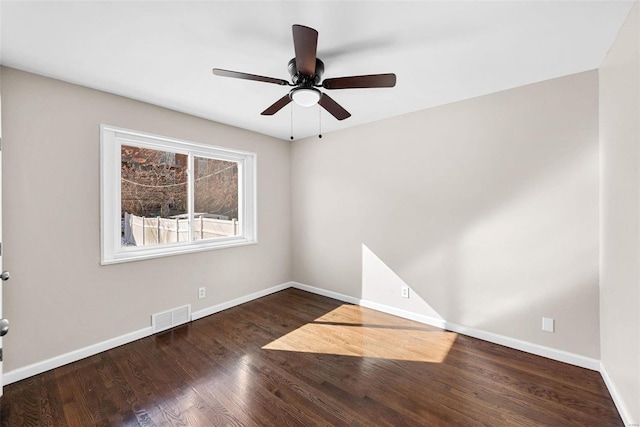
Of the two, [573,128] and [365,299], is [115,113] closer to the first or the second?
[365,299]

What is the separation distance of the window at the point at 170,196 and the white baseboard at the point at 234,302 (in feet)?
2.40

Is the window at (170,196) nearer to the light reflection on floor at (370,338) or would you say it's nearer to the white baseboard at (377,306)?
the white baseboard at (377,306)

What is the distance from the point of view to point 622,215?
1.65 meters

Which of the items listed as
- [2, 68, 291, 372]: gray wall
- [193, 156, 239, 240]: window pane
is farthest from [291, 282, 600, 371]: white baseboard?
[2, 68, 291, 372]: gray wall

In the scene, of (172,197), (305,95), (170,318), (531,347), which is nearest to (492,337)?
(531,347)

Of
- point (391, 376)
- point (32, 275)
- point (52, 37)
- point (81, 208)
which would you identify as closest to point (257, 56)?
point (52, 37)

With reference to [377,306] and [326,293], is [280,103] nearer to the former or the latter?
[377,306]

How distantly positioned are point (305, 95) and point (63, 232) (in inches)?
90.6

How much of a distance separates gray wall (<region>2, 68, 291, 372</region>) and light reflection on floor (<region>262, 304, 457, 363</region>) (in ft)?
4.71

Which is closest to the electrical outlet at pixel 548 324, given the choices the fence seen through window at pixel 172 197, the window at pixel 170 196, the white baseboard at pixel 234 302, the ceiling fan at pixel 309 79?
the ceiling fan at pixel 309 79

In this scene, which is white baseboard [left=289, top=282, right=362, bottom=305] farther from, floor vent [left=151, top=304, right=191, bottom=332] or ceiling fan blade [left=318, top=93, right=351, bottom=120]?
ceiling fan blade [left=318, top=93, right=351, bottom=120]

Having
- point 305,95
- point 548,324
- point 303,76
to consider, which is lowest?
point 548,324

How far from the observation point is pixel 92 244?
96.1 inches

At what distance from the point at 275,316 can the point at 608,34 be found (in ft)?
12.0
